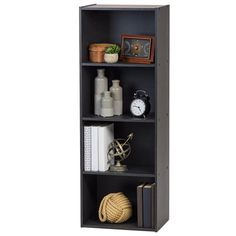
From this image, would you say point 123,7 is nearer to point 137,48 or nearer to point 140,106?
point 137,48

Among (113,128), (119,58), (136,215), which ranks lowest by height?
(136,215)

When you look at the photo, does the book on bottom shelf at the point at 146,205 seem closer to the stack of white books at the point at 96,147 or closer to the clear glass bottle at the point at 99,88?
the stack of white books at the point at 96,147

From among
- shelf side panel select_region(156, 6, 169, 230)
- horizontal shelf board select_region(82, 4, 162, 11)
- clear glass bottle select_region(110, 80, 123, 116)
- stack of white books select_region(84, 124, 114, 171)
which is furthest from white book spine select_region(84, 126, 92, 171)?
horizontal shelf board select_region(82, 4, 162, 11)

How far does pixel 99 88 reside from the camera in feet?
25.5

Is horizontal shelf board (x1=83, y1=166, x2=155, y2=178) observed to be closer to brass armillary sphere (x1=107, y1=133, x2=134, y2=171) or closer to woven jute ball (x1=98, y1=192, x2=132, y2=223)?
brass armillary sphere (x1=107, y1=133, x2=134, y2=171)

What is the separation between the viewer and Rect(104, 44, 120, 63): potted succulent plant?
7612 mm

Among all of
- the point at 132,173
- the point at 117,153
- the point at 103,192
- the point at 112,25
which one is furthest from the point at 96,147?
the point at 112,25

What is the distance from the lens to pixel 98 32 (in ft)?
25.7

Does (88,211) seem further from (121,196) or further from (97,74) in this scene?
(97,74)

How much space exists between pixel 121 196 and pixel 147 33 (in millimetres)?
1245

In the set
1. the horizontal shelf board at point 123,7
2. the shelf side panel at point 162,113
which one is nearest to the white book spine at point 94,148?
the shelf side panel at point 162,113

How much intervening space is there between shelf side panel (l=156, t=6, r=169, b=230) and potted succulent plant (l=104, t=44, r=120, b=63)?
0.34 m

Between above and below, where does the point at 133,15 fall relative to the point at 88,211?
above

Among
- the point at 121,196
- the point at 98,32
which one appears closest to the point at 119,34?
the point at 98,32
